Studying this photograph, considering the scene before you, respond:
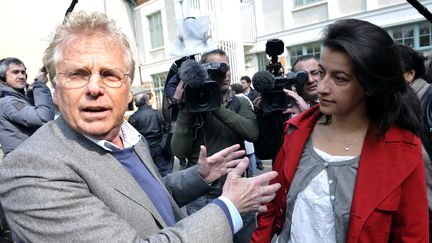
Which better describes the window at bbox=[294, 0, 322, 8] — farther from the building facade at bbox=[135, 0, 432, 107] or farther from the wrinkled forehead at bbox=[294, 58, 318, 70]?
the wrinkled forehead at bbox=[294, 58, 318, 70]

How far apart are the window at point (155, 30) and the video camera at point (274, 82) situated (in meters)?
13.4

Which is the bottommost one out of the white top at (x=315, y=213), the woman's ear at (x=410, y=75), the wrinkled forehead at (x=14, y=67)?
the white top at (x=315, y=213)

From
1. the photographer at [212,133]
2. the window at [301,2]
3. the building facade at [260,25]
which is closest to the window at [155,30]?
the building facade at [260,25]

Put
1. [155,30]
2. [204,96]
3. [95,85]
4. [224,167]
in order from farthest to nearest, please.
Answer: [155,30], [204,96], [224,167], [95,85]

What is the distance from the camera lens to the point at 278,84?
7.52 feet

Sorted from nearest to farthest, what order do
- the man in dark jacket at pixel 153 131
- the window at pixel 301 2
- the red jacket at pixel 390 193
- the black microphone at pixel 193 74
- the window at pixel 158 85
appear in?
the red jacket at pixel 390 193 → the black microphone at pixel 193 74 → the man in dark jacket at pixel 153 131 → the window at pixel 301 2 → the window at pixel 158 85

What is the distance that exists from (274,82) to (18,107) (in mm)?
2662

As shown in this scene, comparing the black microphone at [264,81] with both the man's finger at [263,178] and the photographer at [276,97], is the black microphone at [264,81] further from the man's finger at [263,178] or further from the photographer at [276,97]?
the man's finger at [263,178]

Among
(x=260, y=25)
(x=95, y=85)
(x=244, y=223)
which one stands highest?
(x=260, y=25)

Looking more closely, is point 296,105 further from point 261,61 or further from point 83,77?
point 261,61

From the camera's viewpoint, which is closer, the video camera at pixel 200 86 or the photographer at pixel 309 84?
the video camera at pixel 200 86

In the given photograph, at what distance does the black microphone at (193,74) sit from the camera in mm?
2053

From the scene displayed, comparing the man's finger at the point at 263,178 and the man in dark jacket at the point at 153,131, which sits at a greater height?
the man's finger at the point at 263,178

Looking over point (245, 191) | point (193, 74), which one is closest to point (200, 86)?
point (193, 74)
